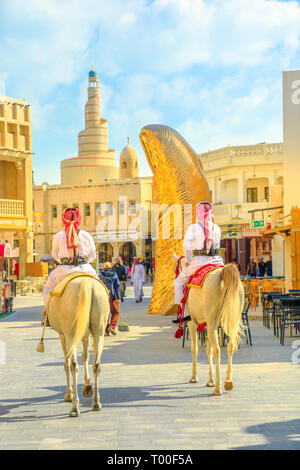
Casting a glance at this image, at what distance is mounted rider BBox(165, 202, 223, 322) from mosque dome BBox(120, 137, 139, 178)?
5424 centimetres

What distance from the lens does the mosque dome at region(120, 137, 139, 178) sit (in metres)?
62.8

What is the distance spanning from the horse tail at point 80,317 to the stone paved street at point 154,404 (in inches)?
28.4

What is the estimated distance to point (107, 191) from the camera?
56344 mm

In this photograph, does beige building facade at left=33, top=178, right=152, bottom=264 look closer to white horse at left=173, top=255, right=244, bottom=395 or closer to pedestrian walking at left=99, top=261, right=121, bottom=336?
pedestrian walking at left=99, top=261, right=121, bottom=336

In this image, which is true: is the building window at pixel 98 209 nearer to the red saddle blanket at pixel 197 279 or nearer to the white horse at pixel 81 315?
the red saddle blanket at pixel 197 279

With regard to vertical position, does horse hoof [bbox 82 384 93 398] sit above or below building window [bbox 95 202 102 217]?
below

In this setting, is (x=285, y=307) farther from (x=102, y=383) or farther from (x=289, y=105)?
(x=289, y=105)

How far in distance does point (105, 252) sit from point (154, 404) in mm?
48697

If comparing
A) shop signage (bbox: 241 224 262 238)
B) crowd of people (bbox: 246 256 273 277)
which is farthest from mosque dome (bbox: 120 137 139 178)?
crowd of people (bbox: 246 256 273 277)

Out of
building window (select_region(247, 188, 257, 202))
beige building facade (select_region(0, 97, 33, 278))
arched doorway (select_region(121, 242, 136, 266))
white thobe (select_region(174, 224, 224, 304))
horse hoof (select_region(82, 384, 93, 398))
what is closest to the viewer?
horse hoof (select_region(82, 384, 93, 398))

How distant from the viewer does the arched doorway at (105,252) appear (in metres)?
55.4

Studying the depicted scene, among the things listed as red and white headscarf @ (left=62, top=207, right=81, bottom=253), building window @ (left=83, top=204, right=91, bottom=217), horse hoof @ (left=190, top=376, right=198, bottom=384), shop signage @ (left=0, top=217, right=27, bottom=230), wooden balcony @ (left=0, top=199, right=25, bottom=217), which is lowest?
horse hoof @ (left=190, top=376, right=198, bottom=384)

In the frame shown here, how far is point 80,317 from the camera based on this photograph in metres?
6.84
